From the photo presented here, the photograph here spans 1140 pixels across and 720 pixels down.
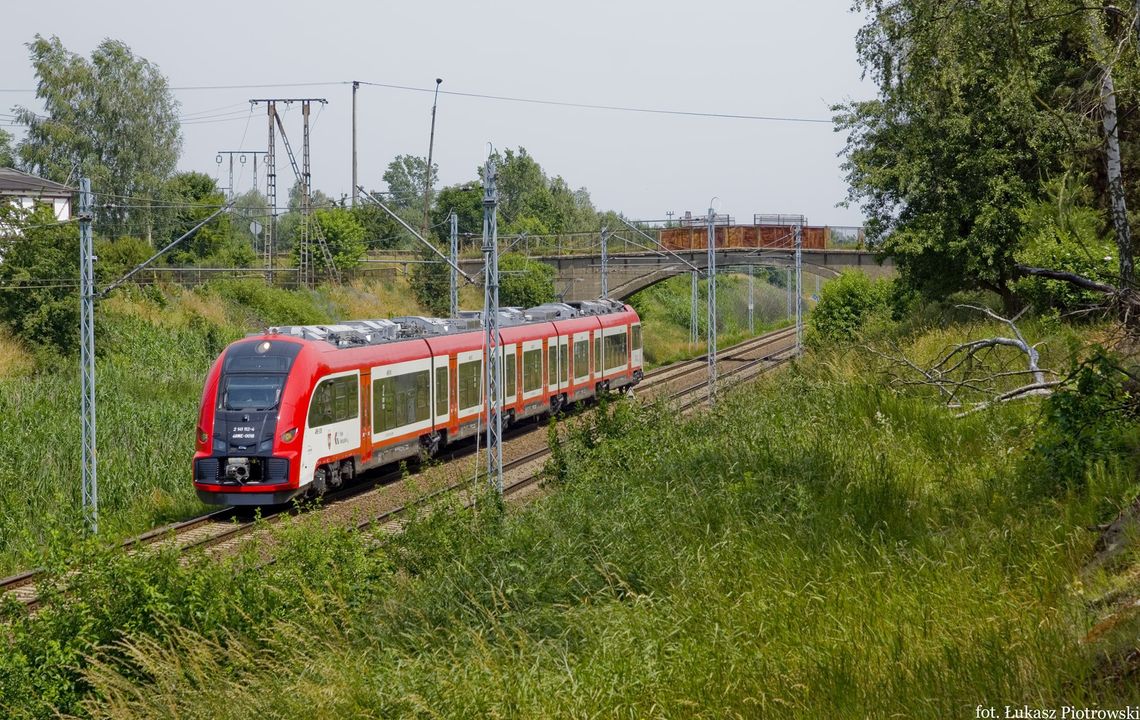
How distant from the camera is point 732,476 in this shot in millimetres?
11797

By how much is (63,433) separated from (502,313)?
9.83m

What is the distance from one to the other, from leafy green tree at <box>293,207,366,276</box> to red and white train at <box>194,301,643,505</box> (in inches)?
1046

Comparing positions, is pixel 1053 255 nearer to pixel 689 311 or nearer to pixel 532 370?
pixel 532 370

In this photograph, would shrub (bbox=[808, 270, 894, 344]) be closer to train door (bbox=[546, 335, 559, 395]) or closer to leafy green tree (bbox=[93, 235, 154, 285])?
train door (bbox=[546, 335, 559, 395])

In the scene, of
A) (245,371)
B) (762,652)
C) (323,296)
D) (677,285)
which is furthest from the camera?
(677,285)

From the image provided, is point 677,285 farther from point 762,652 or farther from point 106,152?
point 762,652

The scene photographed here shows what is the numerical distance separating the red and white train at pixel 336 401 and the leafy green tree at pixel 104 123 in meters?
32.8

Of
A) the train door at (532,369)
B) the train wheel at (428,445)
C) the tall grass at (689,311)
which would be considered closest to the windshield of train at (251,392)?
the train wheel at (428,445)

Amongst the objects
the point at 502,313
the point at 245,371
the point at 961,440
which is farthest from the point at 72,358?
the point at 961,440

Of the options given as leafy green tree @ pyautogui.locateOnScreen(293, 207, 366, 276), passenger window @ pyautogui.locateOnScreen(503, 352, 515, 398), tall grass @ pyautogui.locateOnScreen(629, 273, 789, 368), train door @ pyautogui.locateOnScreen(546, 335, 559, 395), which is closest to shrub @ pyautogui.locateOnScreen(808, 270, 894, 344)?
tall grass @ pyautogui.locateOnScreen(629, 273, 789, 368)

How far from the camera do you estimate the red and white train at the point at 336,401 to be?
17344 mm

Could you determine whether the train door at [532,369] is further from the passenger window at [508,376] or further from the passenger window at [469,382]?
the passenger window at [469,382]

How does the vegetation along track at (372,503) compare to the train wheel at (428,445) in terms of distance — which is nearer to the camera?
the vegetation along track at (372,503)

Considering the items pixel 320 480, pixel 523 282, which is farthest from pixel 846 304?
pixel 320 480
